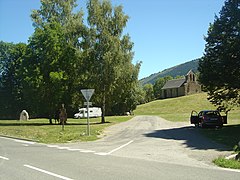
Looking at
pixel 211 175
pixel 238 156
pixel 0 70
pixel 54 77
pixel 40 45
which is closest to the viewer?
pixel 211 175

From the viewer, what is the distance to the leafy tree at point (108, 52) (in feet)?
124

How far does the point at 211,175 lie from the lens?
8.91 m

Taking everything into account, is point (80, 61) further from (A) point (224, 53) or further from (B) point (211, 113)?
(A) point (224, 53)

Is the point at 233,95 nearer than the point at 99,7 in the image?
Yes

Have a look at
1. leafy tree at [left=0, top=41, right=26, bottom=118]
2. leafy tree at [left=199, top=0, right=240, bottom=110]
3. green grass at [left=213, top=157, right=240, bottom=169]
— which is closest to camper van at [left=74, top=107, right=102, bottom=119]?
leafy tree at [left=0, top=41, right=26, bottom=118]

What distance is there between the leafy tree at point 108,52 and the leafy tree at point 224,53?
44.4 ft

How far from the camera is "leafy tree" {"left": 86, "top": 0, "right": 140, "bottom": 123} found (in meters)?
37.8

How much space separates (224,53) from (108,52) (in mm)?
16753

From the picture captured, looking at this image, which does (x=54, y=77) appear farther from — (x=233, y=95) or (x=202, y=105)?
(x=202, y=105)

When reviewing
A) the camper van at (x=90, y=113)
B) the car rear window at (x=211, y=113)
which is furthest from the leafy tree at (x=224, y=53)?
the camper van at (x=90, y=113)

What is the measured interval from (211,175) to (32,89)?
33.8m

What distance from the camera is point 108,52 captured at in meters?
37.2

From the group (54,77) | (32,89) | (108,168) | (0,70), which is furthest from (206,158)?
(0,70)

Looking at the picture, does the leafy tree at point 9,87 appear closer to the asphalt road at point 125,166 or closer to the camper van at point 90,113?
the camper van at point 90,113
